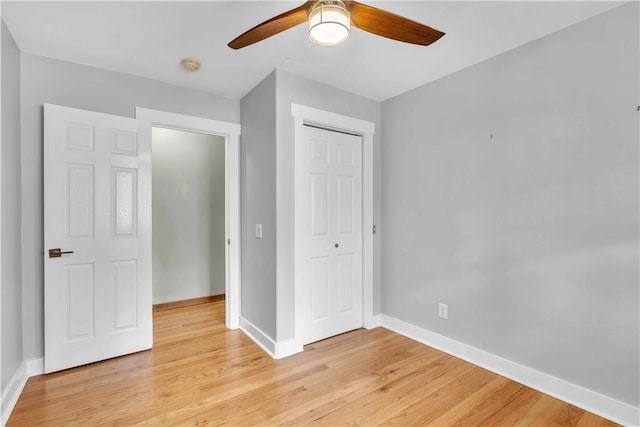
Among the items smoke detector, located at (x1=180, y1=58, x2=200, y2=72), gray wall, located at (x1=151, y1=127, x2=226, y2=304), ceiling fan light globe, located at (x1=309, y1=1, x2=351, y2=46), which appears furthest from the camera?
gray wall, located at (x1=151, y1=127, x2=226, y2=304)

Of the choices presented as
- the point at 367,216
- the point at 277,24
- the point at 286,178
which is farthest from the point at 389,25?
the point at 367,216

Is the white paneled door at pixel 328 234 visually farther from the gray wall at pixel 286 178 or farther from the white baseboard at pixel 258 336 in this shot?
the white baseboard at pixel 258 336

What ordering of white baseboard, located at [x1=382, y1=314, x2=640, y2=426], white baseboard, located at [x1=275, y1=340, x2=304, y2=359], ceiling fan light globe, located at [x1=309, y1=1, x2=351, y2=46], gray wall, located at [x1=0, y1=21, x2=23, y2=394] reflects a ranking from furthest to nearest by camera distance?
1. white baseboard, located at [x1=275, y1=340, x2=304, y2=359]
2. gray wall, located at [x1=0, y1=21, x2=23, y2=394]
3. white baseboard, located at [x1=382, y1=314, x2=640, y2=426]
4. ceiling fan light globe, located at [x1=309, y1=1, x2=351, y2=46]

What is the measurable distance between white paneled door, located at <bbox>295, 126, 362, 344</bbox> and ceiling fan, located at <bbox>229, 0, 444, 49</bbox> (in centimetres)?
120

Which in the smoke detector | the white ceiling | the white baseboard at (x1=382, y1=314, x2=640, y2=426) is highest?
the white ceiling

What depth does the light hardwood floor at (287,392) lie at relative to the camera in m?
1.82

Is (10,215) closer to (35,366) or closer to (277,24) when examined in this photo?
(35,366)

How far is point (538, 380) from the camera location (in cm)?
212

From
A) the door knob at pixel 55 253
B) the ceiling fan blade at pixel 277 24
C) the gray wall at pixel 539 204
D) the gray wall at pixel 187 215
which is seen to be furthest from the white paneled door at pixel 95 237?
the gray wall at pixel 539 204

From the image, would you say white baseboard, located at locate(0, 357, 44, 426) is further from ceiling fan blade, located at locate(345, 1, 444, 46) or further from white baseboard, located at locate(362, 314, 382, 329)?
ceiling fan blade, located at locate(345, 1, 444, 46)

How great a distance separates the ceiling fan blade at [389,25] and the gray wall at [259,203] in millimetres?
1222

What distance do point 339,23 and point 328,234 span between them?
189cm

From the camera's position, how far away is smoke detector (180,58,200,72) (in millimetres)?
2400

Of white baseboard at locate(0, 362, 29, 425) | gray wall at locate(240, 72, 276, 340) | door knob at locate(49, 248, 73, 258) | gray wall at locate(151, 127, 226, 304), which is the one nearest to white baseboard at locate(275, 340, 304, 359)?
gray wall at locate(240, 72, 276, 340)
